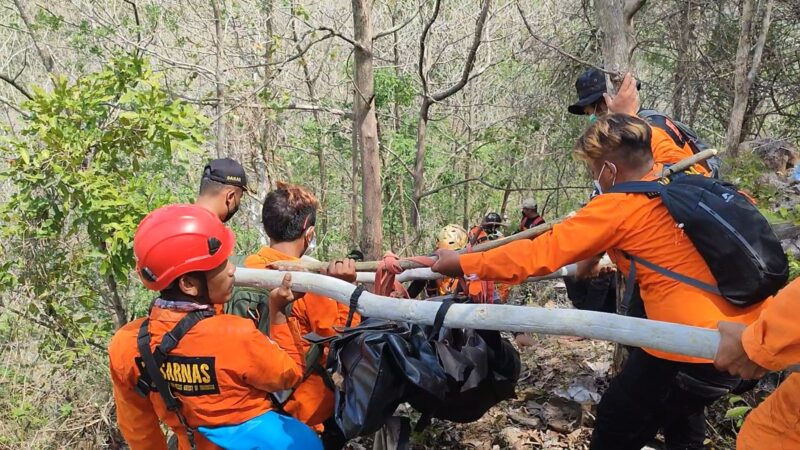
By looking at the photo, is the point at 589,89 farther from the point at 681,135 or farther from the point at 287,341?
the point at 287,341

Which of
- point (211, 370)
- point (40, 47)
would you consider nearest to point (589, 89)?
point (211, 370)

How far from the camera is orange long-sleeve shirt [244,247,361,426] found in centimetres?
292

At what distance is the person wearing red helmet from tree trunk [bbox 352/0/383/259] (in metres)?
3.51

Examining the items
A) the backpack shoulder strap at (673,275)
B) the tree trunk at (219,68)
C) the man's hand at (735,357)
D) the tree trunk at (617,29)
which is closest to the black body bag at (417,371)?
the backpack shoulder strap at (673,275)

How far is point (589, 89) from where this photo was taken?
4.07 m

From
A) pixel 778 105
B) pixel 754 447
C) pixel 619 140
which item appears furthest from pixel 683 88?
pixel 754 447

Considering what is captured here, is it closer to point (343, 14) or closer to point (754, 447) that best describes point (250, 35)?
point (343, 14)

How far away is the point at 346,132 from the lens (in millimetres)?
13164

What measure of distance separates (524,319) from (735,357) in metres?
0.70

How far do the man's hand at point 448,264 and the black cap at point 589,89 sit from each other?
5.76 ft

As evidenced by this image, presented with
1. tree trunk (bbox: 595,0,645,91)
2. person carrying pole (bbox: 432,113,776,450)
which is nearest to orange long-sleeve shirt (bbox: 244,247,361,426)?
person carrying pole (bbox: 432,113,776,450)

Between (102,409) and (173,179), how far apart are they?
21.2 feet

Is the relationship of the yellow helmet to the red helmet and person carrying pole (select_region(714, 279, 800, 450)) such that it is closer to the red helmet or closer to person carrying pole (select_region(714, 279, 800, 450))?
the red helmet

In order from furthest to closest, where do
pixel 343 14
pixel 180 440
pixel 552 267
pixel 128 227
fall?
pixel 343 14, pixel 128 227, pixel 180 440, pixel 552 267
